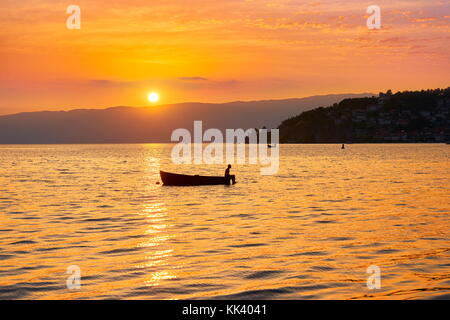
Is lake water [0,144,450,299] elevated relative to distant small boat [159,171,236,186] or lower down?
lower down

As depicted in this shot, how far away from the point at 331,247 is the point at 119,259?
25.5 ft

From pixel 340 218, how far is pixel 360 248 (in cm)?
904

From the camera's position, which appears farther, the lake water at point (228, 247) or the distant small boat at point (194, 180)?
the distant small boat at point (194, 180)

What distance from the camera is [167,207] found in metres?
36.6

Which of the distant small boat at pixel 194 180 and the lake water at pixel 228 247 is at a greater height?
the distant small boat at pixel 194 180

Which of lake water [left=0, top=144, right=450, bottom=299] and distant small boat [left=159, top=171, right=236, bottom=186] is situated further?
distant small boat [left=159, top=171, right=236, bottom=186]

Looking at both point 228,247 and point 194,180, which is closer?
point 228,247

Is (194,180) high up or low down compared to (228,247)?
up
